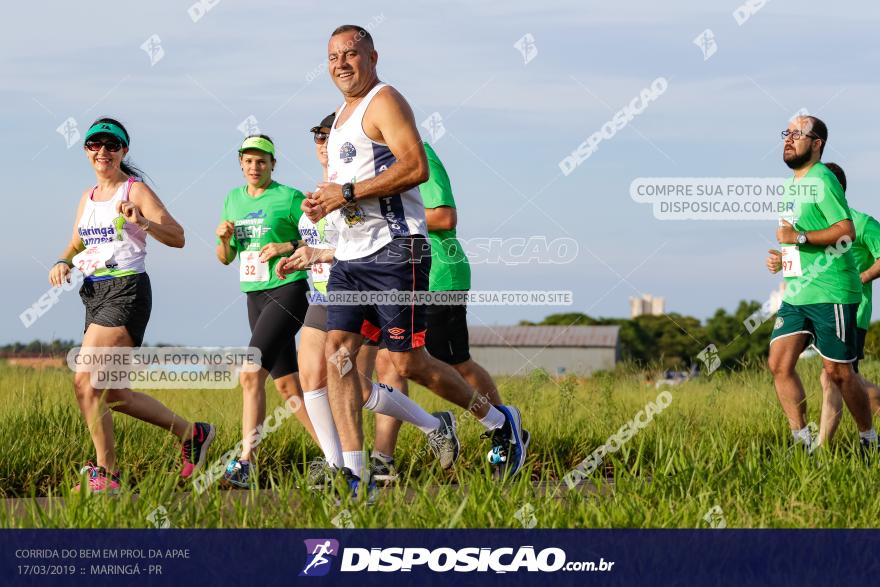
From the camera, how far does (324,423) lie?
270 inches

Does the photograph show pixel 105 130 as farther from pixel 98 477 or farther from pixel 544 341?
pixel 544 341

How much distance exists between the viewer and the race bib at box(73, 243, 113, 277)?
23.2 feet

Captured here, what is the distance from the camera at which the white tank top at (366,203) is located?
6316 millimetres

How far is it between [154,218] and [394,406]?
179cm

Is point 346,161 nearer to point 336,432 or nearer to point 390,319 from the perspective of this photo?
point 390,319

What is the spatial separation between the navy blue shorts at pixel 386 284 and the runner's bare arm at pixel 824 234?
277 cm

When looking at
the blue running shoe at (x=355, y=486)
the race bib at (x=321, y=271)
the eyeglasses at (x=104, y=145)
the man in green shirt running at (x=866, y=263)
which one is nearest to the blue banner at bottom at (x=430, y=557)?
the blue running shoe at (x=355, y=486)

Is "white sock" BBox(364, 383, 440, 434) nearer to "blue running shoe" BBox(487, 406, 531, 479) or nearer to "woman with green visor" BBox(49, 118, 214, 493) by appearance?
"blue running shoe" BBox(487, 406, 531, 479)

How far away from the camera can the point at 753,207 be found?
327 inches

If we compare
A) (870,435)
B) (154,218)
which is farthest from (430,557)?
(870,435)

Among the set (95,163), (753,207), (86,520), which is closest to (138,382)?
(95,163)

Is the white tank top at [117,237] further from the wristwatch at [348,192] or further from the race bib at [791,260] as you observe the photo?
the race bib at [791,260]

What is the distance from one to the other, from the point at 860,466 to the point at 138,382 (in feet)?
16.4

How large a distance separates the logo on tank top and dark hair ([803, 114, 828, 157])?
11.3 feet
